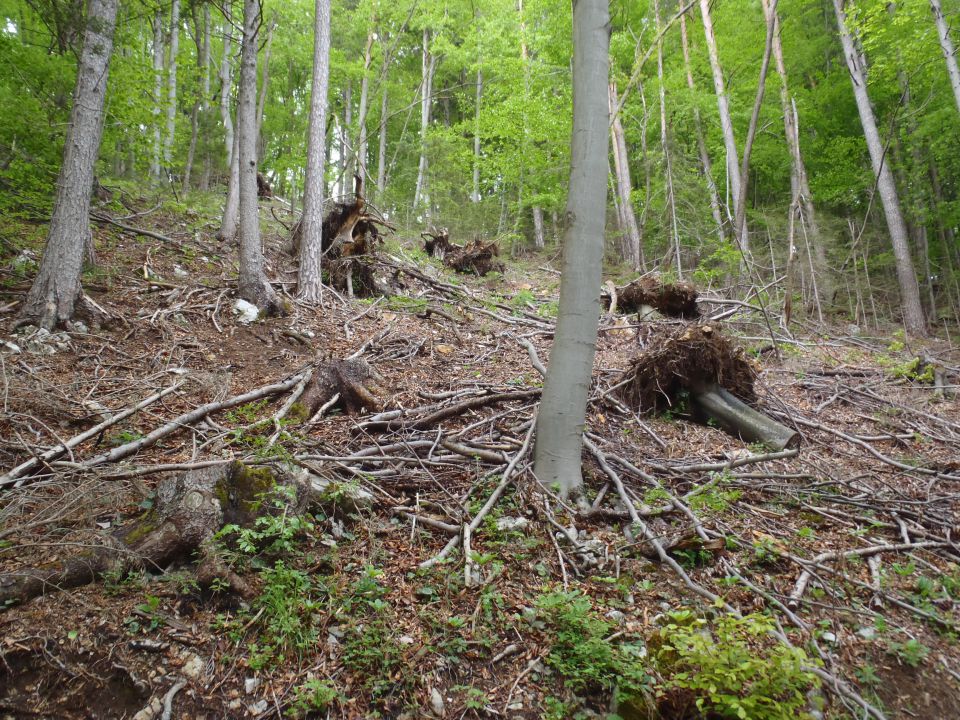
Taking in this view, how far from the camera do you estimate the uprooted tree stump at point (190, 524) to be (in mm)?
2480

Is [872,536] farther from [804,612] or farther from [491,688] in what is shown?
[491,688]

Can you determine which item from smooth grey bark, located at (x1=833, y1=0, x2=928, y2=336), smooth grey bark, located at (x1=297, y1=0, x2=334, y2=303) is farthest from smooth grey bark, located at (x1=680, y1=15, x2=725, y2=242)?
smooth grey bark, located at (x1=297, y1=0, x2=334, y2=303)

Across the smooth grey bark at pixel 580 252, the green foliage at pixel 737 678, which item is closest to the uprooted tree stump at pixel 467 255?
the smooth grey bark at pixel 580 252

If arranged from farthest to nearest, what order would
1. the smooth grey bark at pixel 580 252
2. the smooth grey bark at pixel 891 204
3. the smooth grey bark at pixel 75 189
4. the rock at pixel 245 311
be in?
the smooth grey bark at pixel 891 204, the rock at pixel 245 311, the smooth grey bark at pixel 75 189, the smooth grey bark at pixel 580 252

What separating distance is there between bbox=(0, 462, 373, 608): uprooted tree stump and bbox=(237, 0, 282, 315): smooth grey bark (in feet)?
16.1

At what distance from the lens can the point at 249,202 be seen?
7531 mm

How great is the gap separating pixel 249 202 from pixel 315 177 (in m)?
1.37

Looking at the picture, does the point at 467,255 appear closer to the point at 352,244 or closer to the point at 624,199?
the point at 352,244

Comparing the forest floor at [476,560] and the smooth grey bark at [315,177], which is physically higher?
the smooth grey bark at [315,177]

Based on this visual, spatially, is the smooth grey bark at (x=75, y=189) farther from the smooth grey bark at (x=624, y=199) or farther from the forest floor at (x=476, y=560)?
the smooth grey bark at (x=624, y=199)

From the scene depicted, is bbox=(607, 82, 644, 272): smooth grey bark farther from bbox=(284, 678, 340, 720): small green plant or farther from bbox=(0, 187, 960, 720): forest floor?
bbox=(284, 678, 340, 720): small green plant

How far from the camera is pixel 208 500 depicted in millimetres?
2916

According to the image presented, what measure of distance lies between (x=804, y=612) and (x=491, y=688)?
6.28ft

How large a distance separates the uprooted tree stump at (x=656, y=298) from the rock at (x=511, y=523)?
5.94 metres
